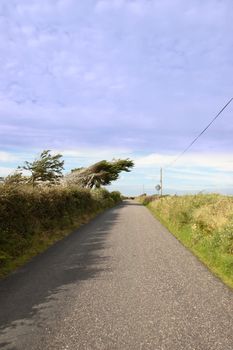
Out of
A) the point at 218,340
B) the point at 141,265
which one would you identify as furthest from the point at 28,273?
the point at 218,340

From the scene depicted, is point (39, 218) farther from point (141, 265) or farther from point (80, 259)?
point (141, 265)

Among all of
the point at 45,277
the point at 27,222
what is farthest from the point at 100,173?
the point at 45,277

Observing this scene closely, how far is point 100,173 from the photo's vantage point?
6341cm

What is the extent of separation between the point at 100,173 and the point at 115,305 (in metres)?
56.7

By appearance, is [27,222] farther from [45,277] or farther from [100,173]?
[100,173]

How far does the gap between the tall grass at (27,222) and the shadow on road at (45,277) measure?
581 millimetres

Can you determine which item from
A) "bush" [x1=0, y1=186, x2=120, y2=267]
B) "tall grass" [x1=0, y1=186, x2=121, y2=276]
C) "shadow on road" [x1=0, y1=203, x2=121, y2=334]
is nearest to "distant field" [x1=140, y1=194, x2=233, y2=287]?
"shadow on road" [x1=0, y1=203, x2=121, y2=334]

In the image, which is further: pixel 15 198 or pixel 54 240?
pixel 54 240

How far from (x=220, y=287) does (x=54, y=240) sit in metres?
8.85

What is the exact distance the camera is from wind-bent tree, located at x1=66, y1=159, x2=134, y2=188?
199 feet

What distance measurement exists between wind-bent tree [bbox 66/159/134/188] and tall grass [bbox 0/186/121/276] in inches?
1486

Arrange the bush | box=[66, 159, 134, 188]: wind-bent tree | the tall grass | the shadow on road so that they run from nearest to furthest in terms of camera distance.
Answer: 1. the shadow on road
2. the tall grass
3. the bush
4. box=[66, 159, 134, 188]: wind-bent tree

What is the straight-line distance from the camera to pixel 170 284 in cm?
830

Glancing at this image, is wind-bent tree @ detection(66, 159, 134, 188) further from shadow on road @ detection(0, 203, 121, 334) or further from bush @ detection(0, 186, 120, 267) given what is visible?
shadow on road @ detection(0, 203, 121, 334)
